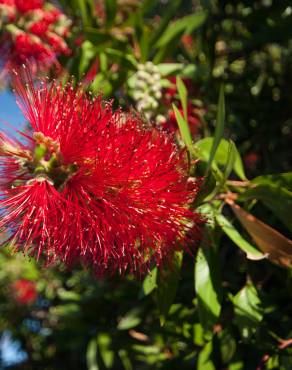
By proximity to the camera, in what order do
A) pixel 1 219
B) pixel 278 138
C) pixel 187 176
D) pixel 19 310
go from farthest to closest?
pixel 19 310, pixel 278 138, pixel 187 176, pixel 1 219

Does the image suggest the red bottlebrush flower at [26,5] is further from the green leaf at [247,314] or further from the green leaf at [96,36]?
the green leaf at [247,314]

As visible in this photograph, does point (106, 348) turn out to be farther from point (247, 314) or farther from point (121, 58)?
point (121, 58)

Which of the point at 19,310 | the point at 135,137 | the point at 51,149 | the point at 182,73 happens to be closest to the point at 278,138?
the point at 182,73

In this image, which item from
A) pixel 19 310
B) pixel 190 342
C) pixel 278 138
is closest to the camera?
pixel 190 342

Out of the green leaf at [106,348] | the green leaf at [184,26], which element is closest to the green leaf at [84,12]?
the green leaf at [184,26]

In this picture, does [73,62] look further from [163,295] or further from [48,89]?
[163,295]

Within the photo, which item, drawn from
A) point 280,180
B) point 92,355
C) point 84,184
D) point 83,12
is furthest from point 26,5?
point 92,355
